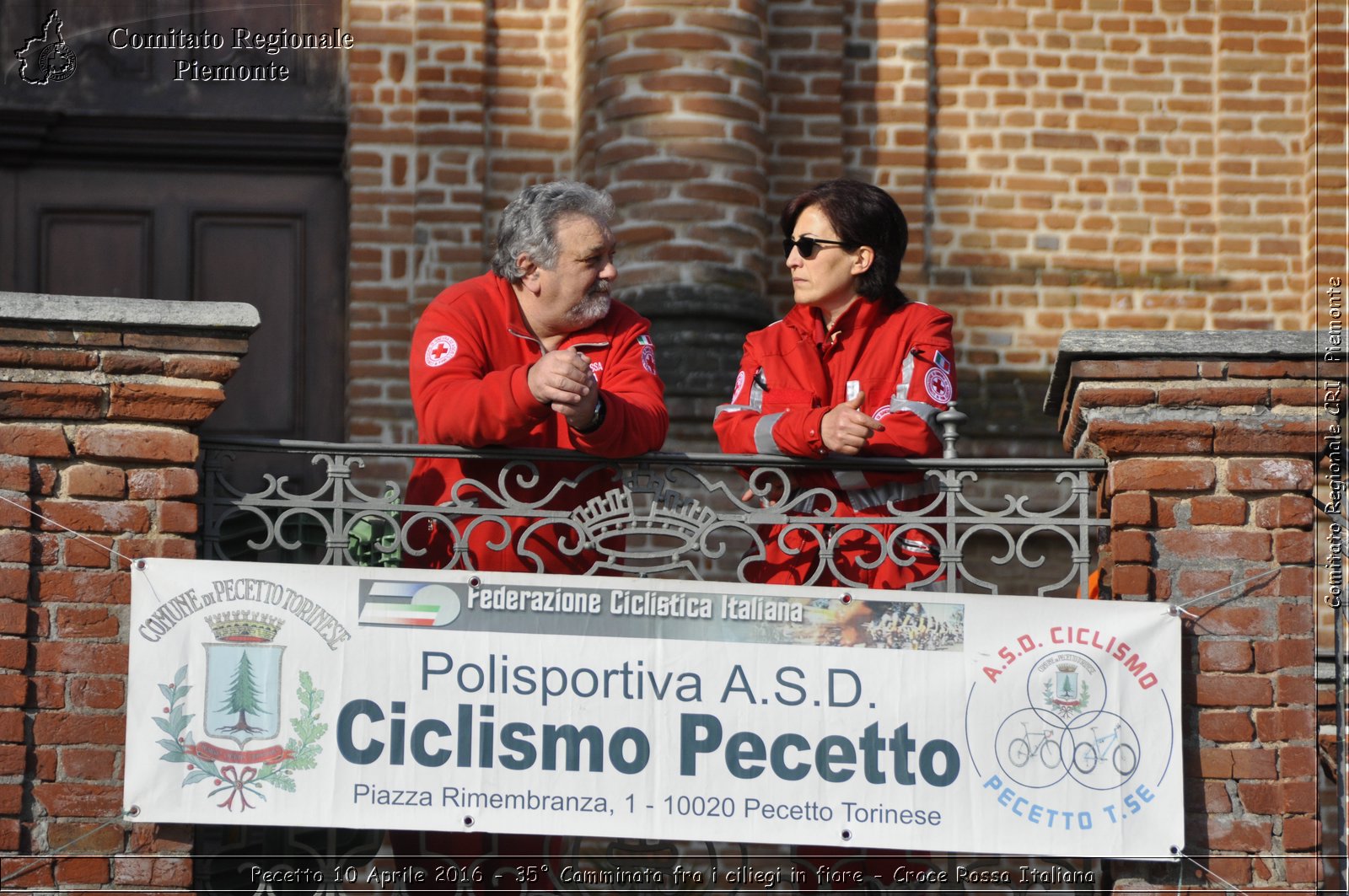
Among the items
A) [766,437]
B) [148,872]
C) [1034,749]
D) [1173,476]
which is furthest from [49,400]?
[1173,476]

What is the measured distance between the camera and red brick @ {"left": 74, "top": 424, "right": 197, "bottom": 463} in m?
5.36

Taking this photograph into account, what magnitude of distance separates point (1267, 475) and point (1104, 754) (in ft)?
3.05

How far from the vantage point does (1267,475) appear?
5.51 m

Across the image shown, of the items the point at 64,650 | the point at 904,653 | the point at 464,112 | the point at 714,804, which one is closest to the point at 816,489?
the point at 904,653

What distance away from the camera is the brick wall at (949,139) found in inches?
328

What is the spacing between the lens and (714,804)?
17.1 feet

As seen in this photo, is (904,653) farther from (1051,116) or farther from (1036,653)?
(1051,116)

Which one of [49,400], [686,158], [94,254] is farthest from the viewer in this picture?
[94,254]

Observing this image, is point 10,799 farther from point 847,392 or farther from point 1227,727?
point 1227,727

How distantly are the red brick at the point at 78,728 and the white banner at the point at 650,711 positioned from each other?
108 millimetres

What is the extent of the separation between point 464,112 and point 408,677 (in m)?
3.92

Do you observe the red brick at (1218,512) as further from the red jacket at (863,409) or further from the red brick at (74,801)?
the red brick at (74,801)

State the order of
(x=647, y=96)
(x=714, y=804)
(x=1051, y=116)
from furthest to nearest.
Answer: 1. (x=1051, y=116)
2. (x=647, y=96)
3. (x=714, y=804)

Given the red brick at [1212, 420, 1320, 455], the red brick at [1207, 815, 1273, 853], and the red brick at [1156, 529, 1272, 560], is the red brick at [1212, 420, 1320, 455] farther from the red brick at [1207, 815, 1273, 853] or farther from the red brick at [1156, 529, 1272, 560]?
the red brick at [1207, 815, 1273, 853]
